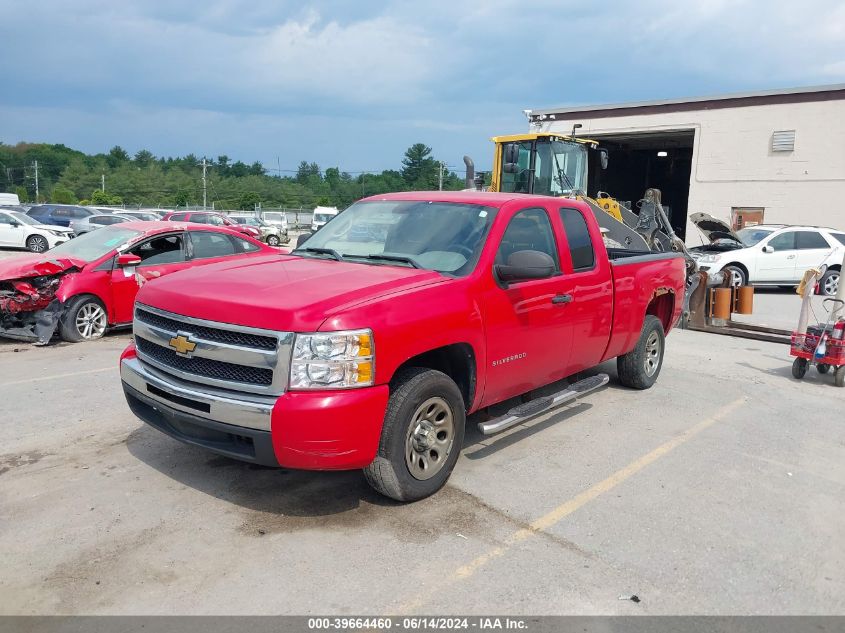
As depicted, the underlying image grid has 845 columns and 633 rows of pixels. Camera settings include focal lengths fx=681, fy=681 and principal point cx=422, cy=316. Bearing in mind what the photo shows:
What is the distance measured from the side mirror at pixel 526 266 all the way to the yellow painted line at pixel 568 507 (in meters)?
1.49

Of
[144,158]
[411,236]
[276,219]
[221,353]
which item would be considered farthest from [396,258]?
[144,158]

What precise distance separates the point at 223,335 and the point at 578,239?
3190mm

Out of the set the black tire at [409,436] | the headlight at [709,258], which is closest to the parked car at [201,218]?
the headlight at [709,258]

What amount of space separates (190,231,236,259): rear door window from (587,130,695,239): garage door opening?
21.5 metres

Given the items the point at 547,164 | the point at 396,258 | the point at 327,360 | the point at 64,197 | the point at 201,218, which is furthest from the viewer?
the point at 64,197

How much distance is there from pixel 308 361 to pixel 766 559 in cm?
274

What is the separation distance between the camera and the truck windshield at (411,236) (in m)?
4.75

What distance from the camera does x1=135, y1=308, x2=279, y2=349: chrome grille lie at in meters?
3.72

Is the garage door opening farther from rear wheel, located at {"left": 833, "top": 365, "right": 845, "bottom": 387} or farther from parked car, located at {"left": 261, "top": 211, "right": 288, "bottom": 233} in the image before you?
rear wheel, located at {"left": 833, "top": 365, "right": 845, "bottom": 387}

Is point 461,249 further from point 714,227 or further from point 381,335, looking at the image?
point 714,227

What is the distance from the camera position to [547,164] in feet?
46.6

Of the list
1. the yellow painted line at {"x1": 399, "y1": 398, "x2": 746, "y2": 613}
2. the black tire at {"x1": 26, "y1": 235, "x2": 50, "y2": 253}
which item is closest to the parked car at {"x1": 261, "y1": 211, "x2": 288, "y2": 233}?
the black tire at {"x1": 26, "y1": 235, "x2": 50, "y2": 253}

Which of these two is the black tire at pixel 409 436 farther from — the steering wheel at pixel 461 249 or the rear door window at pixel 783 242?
the rear door window at pixel 783 242

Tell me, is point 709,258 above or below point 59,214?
below
